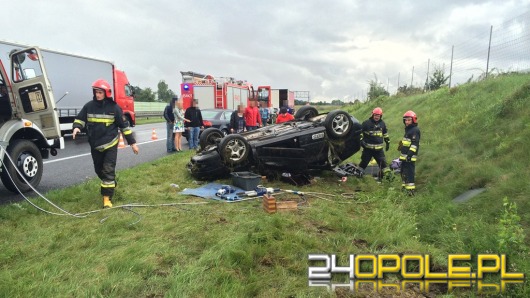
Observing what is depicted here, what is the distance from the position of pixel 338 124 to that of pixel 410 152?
4.48ft

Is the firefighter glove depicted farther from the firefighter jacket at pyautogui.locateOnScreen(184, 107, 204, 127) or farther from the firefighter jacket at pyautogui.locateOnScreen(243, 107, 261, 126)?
the firefighter jacket at pyautogui.locateOnScreen(184, 107, 204, 127)

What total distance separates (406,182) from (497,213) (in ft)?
6.43

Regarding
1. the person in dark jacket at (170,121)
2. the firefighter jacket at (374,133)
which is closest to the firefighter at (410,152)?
the firefighter jacket at (374,133)

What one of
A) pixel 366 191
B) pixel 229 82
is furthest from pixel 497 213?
pixel 229 82

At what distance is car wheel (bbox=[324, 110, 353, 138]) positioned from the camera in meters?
6.51

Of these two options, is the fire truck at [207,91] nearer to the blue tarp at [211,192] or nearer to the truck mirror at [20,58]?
the truck mirror at [20,58]

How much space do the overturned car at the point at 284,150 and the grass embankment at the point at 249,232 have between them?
15.3 inches

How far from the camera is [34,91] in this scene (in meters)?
6.03

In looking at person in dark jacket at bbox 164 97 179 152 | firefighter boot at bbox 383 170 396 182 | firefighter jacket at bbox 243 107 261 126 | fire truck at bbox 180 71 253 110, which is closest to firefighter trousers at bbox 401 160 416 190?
firefighter boot at bbox 383 170 396 182

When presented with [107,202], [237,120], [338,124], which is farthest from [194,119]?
[107,202]

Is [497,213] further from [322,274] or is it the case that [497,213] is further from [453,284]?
[322,274]

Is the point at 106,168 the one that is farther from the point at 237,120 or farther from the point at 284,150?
the point at 237,120

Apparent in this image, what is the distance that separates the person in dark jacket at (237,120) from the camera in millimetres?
10391

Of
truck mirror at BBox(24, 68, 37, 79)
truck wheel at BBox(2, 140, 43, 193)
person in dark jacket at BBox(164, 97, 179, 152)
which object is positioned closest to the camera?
truck wheel at BBox(2, 140, 43, 193)
